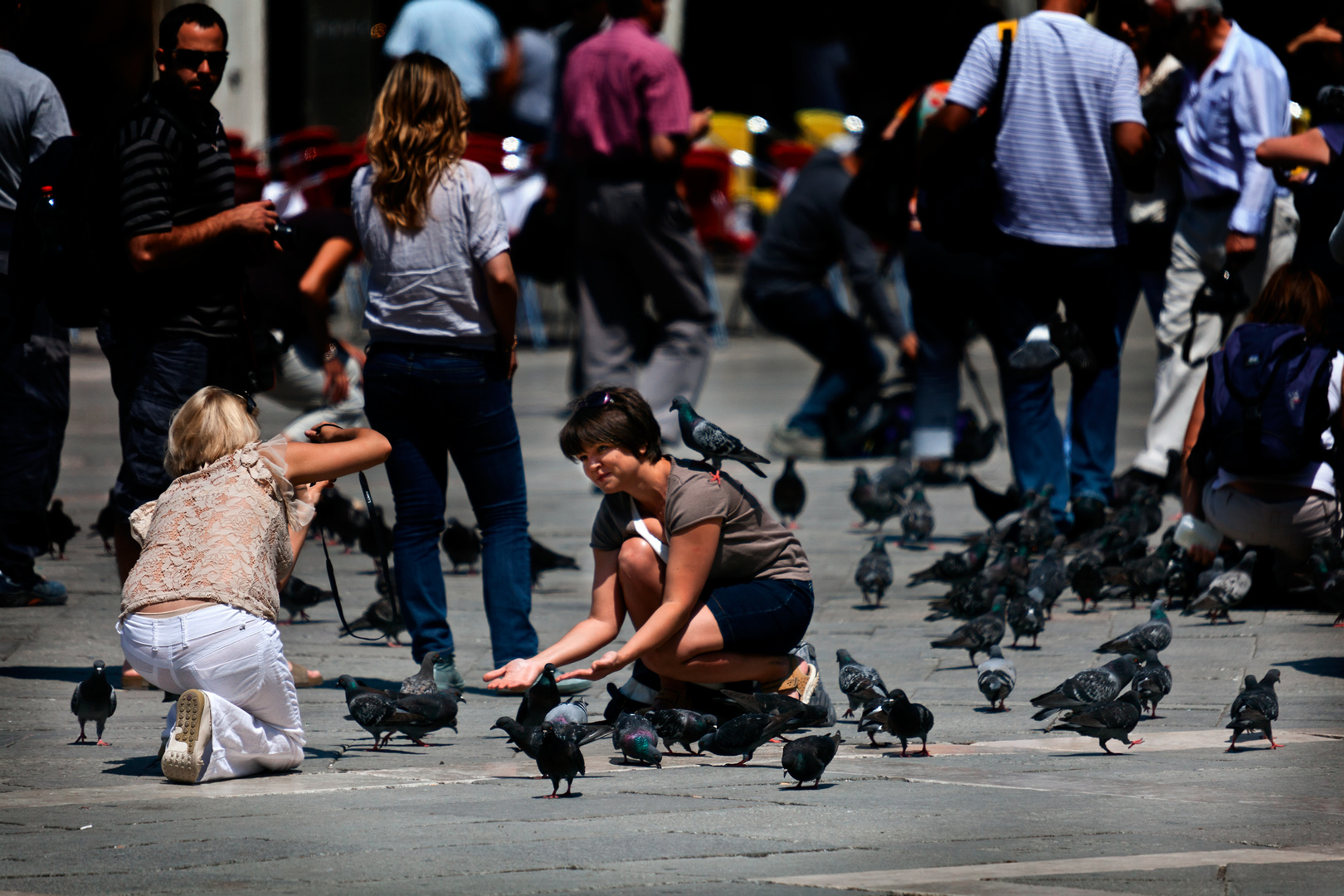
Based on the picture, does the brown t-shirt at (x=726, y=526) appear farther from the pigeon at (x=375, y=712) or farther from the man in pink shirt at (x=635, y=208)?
the man in pink shirt at (x=635, y=208)

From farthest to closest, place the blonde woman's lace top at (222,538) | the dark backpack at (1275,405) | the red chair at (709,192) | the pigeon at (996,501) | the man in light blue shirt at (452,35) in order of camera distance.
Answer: the red chair at (709,192) < the man in light blue shirt at (452,35) < the pigeon at (996,501) < the dark backpack at (1275,405) < the blonde woman's lace top at (222,538)

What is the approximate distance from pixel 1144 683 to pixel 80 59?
6148mm

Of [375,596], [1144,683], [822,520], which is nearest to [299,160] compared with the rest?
[822,520]

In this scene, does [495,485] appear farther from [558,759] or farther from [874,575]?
[874,575]

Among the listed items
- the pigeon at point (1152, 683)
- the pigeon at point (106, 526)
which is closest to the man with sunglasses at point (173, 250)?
the pigeon at point (106, 526)

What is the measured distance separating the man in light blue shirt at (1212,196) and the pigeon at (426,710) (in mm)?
4907

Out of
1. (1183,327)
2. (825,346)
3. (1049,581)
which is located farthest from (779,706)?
(825,346)

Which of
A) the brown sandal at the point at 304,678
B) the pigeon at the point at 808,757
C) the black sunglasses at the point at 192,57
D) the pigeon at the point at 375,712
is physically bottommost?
the brown sandal at the point at 304,678

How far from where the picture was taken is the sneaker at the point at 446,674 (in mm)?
5848

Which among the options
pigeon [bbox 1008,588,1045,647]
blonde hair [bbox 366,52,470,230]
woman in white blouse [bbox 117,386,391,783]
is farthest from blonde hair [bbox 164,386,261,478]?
pigeon [bbox 1008,588,1045,647]

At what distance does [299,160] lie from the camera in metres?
15.0

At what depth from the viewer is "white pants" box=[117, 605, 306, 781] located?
4.79 m

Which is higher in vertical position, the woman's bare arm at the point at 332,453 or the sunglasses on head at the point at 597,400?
the sunglasses on head at the point at 597,400

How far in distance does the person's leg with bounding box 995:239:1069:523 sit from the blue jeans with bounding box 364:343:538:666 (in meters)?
2.95
